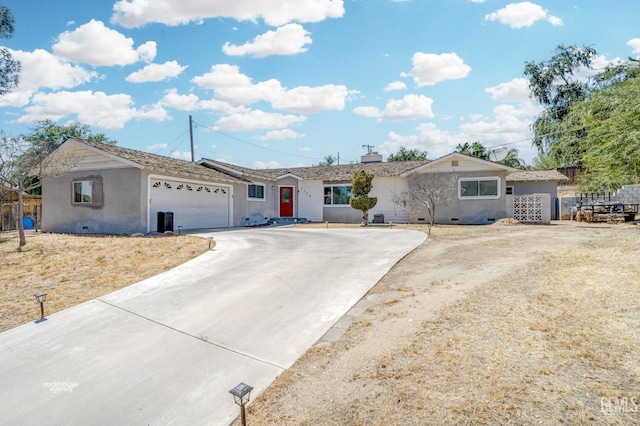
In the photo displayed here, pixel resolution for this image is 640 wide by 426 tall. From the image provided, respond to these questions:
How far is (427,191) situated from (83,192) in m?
16.1

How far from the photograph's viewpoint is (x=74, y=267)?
8.89 metres

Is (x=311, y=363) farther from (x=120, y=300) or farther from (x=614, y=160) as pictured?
Answer: (x=614, y=160)

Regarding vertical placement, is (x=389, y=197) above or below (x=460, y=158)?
below

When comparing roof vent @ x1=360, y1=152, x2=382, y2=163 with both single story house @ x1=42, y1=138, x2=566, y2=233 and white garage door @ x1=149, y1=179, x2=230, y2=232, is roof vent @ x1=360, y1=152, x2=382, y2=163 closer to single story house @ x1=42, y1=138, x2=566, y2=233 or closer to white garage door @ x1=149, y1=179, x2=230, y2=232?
single story house @ x1=42, y1=138, x2=566, y2=233

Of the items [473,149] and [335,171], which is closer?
[335,171]

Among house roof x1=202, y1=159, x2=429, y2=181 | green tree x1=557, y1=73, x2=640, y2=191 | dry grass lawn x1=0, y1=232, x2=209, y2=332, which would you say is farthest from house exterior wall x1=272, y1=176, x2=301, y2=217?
green tree x1=557, y1=73, x2=640, y2=191

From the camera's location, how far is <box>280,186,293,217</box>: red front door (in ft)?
78.4

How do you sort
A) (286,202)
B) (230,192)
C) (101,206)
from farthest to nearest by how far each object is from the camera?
(286,202)
(230,192)
(101,206)

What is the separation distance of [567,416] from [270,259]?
7076 mm

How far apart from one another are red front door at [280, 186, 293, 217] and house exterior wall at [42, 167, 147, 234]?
33.8ft

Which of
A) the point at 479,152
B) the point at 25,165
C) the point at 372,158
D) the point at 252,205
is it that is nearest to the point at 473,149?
the point at 479,152

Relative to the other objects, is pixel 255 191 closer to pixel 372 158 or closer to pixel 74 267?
pixel 372 158

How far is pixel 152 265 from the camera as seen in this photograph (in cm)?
886

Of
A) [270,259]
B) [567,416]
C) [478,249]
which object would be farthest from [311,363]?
[478,249]
